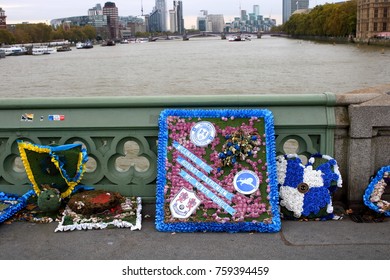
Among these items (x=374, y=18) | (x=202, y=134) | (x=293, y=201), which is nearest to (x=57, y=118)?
(x=202, y=134)

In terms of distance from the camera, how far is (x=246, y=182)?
4297mm

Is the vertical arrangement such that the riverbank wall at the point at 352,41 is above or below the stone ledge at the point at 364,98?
below

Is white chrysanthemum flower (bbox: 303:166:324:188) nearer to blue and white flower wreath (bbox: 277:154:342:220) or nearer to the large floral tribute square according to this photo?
blue and white flower wreath (bbox: 277:154:342:220)

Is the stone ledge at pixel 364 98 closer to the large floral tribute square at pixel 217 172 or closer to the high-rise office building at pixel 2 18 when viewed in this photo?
the large floral tribute square at pixel 217 172

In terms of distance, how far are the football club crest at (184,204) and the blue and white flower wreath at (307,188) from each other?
739 mm

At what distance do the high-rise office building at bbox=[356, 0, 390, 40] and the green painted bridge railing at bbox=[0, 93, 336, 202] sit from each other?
110 metres

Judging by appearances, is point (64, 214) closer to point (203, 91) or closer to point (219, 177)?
point (219, 177)

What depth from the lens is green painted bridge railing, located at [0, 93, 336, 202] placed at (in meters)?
4.48

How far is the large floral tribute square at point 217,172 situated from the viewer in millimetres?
4164

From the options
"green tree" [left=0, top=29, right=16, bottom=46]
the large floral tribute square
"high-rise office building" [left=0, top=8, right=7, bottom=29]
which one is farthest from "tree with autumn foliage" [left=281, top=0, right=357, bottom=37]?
the large floral tribute square

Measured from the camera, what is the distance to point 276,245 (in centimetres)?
385

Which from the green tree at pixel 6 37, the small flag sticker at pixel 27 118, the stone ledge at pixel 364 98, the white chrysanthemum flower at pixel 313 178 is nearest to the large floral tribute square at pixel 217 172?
the white chrysanthemum flower at pixel 313 178

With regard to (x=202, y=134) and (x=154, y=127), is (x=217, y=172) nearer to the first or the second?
(x=202, y=134)
